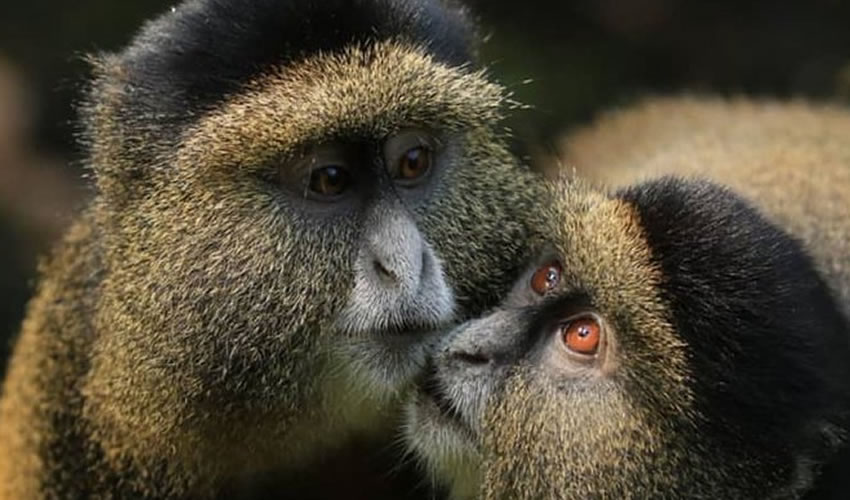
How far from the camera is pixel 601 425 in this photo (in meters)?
2.91

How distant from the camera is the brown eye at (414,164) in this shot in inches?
124

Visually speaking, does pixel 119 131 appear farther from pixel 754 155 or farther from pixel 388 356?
pixel 754 155

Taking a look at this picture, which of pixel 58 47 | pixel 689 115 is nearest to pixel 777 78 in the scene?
pixel 689 115

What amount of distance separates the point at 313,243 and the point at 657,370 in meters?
0.77

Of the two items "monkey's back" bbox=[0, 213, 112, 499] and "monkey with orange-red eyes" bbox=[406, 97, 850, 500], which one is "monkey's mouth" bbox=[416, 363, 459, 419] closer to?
"monkey with orange-red eyes" bbox=[406, 97, 850, 500]

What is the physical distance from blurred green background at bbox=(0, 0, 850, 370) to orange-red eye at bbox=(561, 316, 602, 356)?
10.3ft

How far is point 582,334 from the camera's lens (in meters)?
3.00

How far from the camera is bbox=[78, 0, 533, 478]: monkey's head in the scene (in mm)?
3035

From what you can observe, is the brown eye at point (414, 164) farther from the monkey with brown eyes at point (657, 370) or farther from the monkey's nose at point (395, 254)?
the monkey with brown eyes at point (657, 370)

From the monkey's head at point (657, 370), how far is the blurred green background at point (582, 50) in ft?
10.3

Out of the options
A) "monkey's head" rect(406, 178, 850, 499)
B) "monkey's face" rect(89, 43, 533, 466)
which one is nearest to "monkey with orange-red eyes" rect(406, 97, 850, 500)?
"monkey's head" rect(406, 178, 850, 499)

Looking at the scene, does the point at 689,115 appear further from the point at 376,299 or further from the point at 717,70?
the point at 376,299

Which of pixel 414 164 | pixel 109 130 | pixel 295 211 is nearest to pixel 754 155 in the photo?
pixel 414 164

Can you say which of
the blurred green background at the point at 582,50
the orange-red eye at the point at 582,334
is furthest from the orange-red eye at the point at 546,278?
the blurred green background at the point at 582,50
